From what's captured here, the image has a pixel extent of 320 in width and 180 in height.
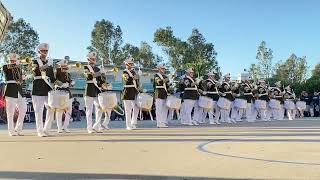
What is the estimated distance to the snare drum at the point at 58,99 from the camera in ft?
44.7

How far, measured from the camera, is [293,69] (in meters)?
70.9

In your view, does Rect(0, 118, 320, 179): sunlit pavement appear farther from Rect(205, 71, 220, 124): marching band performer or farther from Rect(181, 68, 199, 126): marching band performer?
Rect(205, 71, 220, 124): marching band performer

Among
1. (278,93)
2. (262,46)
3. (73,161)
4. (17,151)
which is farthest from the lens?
(262,46)

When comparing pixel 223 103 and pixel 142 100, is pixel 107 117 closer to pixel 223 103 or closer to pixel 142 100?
pixel 142 100

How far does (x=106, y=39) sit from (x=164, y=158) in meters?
56.6

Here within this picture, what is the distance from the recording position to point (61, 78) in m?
14.6

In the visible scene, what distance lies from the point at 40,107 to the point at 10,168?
6.36 meters

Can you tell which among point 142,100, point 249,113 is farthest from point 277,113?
point 142,100

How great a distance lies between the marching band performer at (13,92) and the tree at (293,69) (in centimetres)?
5624

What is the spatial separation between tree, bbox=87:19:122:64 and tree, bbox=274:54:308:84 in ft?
70.4

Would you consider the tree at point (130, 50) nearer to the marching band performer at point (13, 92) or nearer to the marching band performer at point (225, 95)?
the marching band performer at point (225, 95)

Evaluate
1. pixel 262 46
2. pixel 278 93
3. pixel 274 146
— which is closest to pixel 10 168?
pixel 274 146

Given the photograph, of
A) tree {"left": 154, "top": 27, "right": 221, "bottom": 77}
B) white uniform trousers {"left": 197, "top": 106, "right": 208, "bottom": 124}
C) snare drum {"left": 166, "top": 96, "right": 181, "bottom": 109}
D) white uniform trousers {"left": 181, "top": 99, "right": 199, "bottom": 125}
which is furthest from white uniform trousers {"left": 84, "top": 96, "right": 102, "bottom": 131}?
tree {"left": 154, "top": 27, "right": 221, "bottom": 77}

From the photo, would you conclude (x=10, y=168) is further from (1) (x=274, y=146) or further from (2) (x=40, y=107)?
(2) (x=40, y=107)
